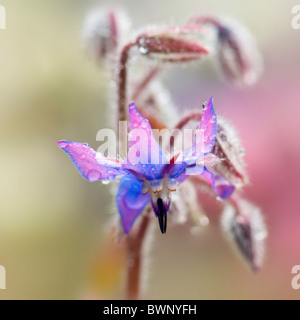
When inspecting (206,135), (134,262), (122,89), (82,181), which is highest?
(82,181)

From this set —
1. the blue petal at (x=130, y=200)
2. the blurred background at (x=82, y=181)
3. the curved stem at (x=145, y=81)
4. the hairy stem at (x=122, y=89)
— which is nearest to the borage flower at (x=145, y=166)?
the blue petal at (x=130, y=200)

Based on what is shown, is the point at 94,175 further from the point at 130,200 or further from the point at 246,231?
the point at 246,231

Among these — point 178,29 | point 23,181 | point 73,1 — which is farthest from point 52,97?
point 178,29

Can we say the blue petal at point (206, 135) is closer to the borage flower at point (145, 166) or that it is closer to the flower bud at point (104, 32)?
the borage flower at point (145, 166)

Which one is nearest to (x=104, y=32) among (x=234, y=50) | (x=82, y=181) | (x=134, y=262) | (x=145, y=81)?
(x=145, y=81)

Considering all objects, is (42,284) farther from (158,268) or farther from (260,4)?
(260,4)

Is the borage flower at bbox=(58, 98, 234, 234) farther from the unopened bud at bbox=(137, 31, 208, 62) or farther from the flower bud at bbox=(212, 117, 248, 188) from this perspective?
the unopened bud at bbox=(137, 31, 208, 62)
